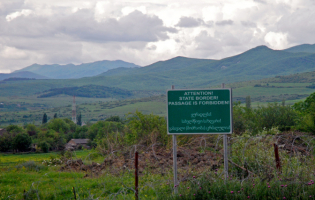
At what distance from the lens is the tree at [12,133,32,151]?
194ft

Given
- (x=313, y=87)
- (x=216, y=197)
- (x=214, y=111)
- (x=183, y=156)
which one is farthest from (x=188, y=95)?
(x=313, y=87)

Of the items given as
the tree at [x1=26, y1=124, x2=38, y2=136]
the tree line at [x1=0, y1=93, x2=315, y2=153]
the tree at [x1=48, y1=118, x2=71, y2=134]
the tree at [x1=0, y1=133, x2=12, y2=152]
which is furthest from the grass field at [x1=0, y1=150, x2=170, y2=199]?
the tree at [x1=48, y1=118, x2=71, y2=134]

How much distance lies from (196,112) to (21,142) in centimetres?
5670

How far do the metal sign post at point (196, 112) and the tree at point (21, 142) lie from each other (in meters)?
56.2

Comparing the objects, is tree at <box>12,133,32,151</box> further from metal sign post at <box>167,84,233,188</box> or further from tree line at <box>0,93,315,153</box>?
metal sign post at <box>167,84,233,188</box>

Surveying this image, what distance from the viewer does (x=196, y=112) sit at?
28.5 ft

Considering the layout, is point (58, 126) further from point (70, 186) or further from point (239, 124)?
point (70, 186)

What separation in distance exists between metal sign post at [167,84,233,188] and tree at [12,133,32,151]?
56.2 metres

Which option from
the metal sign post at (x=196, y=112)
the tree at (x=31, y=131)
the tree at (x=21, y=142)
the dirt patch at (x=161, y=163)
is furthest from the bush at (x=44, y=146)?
the metal sign post at (x=196, y=112)

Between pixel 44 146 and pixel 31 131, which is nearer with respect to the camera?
pixel 44 146

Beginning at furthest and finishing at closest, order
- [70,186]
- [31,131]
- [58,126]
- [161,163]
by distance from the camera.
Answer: [58,126]
[31,131]
[161,163]
[70,186]

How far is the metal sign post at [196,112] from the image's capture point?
8.66 m

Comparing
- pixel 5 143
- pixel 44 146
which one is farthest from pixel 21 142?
pixel 44 146

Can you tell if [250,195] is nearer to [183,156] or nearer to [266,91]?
[183,156]
